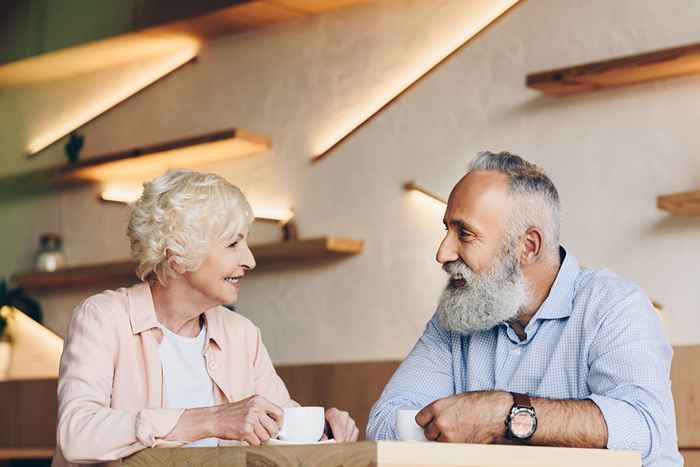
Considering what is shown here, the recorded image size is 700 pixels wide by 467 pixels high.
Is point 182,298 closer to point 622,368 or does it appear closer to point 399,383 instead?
point 399,383

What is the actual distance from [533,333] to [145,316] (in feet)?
2.49

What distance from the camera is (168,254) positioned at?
2.29 meters

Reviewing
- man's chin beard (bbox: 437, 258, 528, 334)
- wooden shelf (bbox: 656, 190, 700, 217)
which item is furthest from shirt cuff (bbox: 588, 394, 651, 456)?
wooden shelf (bbox: 656, 190, 700, 217)

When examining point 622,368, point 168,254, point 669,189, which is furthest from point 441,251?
point 669,189

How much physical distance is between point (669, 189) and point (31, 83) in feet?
11.1

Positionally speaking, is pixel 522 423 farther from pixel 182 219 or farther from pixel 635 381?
pixel 182 219

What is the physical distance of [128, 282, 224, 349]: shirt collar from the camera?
219 centimetres

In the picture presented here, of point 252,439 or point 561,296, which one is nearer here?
point 252,439

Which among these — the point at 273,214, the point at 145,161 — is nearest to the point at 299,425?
the point at 273,214

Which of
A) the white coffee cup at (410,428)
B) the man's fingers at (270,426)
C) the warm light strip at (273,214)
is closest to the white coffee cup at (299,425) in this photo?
the man's fingers at (270,426)

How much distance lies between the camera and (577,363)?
6.43 feet

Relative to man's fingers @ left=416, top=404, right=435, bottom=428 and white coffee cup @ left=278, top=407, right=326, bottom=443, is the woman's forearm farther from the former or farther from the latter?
man's fingers @ left=416, top=404, right=435, bottom=428

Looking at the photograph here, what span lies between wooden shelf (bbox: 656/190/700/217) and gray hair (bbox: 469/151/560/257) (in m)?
1.13

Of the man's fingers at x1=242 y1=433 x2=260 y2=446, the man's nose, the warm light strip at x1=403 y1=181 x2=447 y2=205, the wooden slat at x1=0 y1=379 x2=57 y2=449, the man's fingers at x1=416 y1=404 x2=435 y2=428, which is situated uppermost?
the warm light strip at x1=403 y1=181 x2=447 y2=205
